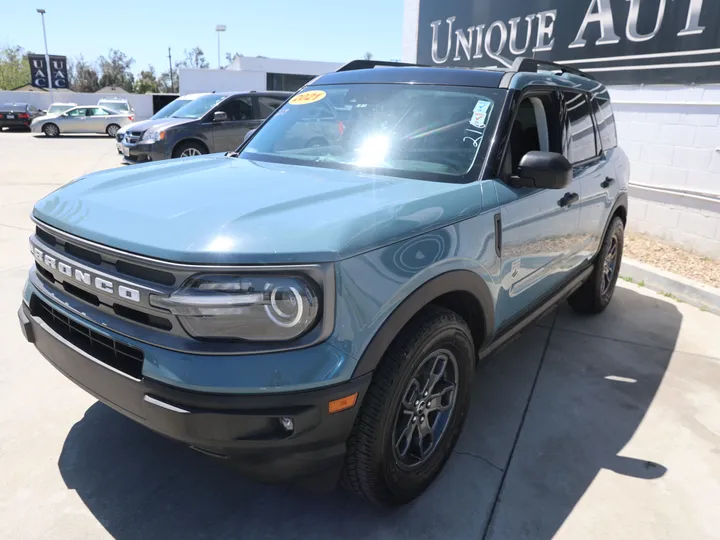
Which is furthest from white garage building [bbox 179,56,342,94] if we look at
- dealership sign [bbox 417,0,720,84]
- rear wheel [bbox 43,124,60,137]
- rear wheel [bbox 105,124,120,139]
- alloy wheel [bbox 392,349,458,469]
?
alloy wheel [bbox 392,349,458,469]

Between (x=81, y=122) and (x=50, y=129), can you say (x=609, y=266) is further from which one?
(x=50, y=129)

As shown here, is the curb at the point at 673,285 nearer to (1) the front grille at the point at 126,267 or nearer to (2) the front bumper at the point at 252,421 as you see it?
(2) the front bumper at the point at 252,421

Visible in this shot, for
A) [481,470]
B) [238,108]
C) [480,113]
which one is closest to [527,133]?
[480,113]

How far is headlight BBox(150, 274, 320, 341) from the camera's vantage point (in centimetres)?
188

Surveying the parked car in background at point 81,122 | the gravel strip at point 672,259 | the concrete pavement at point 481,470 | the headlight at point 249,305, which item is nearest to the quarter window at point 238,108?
the gravel strip at point 672,259

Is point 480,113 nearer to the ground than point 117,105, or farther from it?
farther from it

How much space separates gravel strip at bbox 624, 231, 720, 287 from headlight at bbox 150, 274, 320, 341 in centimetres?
499

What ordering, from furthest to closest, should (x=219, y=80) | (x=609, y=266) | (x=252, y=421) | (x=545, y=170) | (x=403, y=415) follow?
(x=219, y=80) < (x=609, y=266) < (x=545, y=170) < (x=403, y=415) < (x=252, y=421)

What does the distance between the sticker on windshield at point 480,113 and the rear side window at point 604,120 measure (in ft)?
5.61

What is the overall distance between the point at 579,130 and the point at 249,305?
2990mm

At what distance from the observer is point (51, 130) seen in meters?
22.7

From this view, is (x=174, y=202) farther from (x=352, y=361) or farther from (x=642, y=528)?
(x=642, y=528)

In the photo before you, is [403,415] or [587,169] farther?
[587,169]

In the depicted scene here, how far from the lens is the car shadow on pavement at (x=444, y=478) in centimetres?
240
